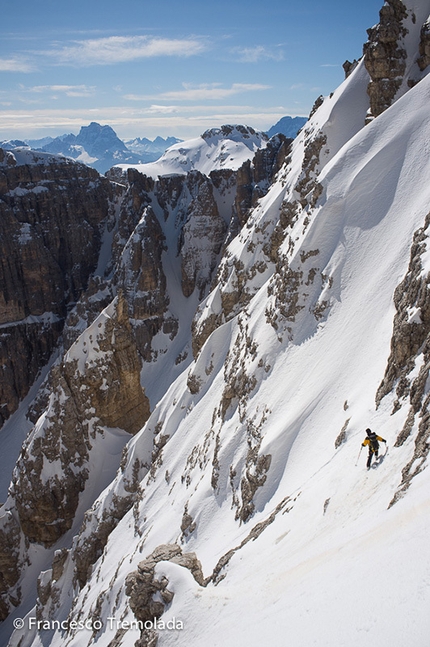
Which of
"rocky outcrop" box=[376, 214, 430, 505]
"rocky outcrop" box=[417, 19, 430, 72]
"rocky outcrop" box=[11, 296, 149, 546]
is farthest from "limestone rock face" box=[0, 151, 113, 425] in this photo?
"rocky outcrop" box=[376, 214, 430, 505]

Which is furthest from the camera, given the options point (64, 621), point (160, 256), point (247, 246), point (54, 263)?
point (54, 263)

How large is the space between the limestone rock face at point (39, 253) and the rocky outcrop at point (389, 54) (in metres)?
83.2

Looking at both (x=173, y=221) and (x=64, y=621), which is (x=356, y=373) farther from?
(x=173, y=221)

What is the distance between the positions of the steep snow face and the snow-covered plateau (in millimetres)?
87727

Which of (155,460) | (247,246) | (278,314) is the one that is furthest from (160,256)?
(278,314)

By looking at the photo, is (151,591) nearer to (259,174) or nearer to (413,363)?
(413,363)

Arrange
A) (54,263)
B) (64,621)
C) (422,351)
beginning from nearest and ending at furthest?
1. (422,351)
2. (64,621)
3. (54,263)

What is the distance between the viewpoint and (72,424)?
50188mm

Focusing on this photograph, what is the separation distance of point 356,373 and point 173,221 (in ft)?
293

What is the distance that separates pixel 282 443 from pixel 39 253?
93.5m

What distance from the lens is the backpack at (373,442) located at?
44.8 feet

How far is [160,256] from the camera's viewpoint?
96812mm

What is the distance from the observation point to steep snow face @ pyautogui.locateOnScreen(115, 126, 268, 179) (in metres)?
137

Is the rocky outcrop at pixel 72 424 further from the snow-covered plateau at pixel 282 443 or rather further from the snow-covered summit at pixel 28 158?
the snow-covered summit at pixel 28 158
